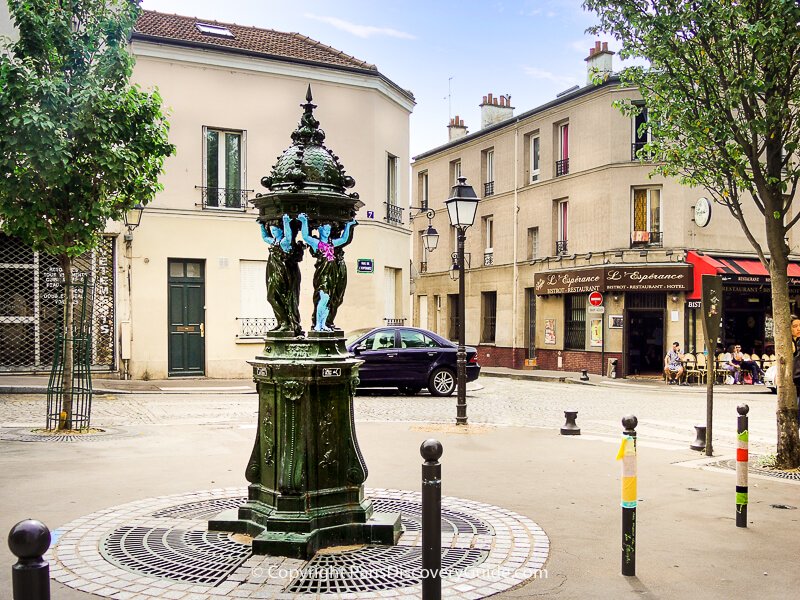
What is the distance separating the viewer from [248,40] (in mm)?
23844

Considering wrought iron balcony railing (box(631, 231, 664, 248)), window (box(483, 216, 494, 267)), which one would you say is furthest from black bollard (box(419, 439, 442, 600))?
window (box(483, 216, 494, 267))

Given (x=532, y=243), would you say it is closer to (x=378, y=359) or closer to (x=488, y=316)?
(x=488, y=316)

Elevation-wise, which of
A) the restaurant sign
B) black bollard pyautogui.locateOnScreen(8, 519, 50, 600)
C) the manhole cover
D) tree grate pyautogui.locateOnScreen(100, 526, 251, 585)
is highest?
the restaurant sign

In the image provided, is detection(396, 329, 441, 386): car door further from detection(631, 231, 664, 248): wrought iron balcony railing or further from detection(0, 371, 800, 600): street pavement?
detection(631, 231, 664, 248): wrought iron balcony railing

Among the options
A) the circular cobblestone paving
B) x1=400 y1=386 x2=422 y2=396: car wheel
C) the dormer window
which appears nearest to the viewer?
the circular cobblestone paving

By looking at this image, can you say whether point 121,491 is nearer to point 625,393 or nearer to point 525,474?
point 525,474

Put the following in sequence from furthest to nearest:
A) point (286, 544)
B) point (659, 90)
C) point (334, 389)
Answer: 1. point (659, 90)
2. point (334, 389)
3. point (286, 544)

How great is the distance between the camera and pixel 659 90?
9.74 metres

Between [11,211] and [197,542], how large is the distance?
7.46 m

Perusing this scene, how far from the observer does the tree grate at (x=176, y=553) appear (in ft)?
17.2

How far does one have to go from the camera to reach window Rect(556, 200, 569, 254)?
29.8 m

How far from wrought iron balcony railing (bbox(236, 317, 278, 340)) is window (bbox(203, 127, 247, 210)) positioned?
3.15 m

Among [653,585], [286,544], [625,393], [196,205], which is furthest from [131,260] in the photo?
[653,585]

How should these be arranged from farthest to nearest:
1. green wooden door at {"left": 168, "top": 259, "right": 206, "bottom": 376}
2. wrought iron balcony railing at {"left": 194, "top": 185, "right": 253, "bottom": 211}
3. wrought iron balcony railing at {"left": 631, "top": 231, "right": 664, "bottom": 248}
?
1. wrought iron balcony railing at {"left": 631, "top": 231, "right": 664, "bottom": 248}
2. wrought iron balcony railing at {"left": 194, "top": 185, "right": 253, "bottom": 211}
3. green wooden door at {"left": 168, "top": 259, "right": 206, "bottom": 376}
